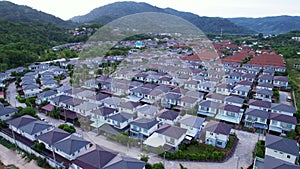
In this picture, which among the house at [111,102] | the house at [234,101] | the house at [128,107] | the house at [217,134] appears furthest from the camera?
the house at [234,101]

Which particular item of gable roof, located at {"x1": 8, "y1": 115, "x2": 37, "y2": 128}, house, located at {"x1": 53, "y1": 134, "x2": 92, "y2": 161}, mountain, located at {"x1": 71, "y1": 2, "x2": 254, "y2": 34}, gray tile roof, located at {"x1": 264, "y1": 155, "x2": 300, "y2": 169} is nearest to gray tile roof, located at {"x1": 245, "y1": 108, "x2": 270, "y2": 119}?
gray tile roof, located at {"x1": 264, "y1": 155, "x2": 300, "y2": 169}

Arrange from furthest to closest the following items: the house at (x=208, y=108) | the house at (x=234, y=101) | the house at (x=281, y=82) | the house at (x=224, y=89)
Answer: the house at (x=281, y=82) < the house at (x=224, y=89) < the house at (x=234, y=101) < the house at (x=208, y=108)

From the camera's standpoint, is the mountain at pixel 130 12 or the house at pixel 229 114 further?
the mountain at pixel 130 12

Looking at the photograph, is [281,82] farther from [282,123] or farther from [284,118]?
[282,123]

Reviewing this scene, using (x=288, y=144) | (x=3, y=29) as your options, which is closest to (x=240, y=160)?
(x=288, y=144)

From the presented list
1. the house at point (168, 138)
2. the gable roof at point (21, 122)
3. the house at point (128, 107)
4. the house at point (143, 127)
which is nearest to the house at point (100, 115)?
the house at point (128, 107)

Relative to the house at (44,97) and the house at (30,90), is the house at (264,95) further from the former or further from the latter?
the house at (30,90)
